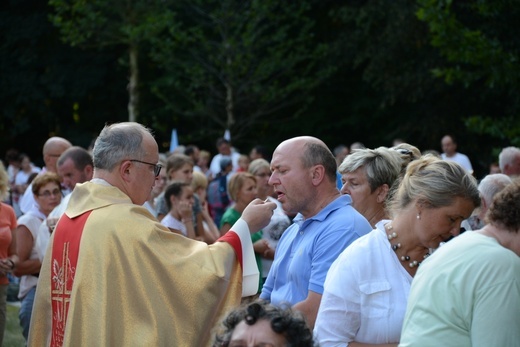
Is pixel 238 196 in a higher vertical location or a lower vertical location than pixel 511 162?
lower

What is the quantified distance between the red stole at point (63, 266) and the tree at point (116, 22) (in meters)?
22.4

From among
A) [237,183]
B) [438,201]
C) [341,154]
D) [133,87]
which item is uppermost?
[438,201]

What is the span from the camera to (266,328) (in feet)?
11.5

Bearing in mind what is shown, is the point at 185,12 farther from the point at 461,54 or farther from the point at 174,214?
the point at 174,214

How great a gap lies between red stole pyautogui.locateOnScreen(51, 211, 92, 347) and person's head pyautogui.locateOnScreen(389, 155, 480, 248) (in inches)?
77.3

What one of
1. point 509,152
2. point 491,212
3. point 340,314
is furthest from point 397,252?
point 509,152

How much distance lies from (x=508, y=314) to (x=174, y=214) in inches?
256

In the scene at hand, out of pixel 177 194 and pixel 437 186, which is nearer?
pixel 437 186

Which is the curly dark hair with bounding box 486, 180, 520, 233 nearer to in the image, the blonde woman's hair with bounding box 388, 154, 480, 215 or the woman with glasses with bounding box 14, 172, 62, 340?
the blonde woman's hair with bounding box 388, 154, 480, 215

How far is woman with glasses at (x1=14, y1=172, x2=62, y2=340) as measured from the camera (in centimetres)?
834

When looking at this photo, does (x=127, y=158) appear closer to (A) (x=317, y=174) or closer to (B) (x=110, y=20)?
(A) (x=317, y=174)

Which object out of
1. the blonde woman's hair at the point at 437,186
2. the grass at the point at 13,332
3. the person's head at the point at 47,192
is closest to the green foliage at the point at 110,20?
the grass at the point at 13,332

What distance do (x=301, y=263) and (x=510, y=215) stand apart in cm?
171

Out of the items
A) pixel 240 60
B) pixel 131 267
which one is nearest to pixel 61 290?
pixel 131 267
